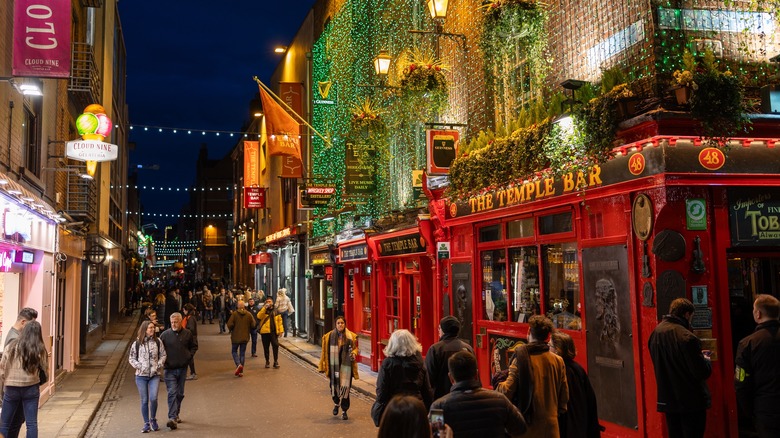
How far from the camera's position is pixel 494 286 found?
494 inches

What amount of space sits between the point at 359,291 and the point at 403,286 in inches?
174

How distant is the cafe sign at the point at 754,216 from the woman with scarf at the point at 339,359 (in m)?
6.49

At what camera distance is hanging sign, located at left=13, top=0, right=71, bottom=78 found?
1036cm

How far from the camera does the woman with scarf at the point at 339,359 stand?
11961 mm

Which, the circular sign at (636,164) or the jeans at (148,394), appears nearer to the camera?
the circular sign at (636,164)

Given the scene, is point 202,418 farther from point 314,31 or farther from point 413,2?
point 314,31

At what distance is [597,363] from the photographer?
9109mm

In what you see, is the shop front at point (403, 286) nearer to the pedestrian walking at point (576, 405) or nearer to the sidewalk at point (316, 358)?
the sidewalk at point (316, 358)

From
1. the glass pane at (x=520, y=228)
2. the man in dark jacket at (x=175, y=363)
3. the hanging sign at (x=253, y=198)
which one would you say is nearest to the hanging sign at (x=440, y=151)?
the glass pane at (x=520, y=228)

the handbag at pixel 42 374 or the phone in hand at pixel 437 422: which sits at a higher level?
the phone in hand at pixel 437 422

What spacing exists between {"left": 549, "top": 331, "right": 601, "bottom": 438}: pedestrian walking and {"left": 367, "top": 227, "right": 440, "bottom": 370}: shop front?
851cm

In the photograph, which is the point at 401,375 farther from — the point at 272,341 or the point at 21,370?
the point at 272,341

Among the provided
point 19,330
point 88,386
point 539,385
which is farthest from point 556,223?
point 88,386

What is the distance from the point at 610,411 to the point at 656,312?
1.77 m
